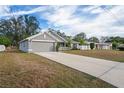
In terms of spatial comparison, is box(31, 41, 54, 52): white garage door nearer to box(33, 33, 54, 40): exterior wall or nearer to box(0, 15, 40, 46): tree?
box(33, 33, 54, 40): exterior wall

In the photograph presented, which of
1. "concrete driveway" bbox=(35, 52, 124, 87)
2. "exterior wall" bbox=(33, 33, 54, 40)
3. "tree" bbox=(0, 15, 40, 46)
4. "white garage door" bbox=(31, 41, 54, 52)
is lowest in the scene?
"concrete driveway" bbox=(35, 52, 124, 87)

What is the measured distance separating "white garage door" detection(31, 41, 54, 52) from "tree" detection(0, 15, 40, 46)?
25.7m

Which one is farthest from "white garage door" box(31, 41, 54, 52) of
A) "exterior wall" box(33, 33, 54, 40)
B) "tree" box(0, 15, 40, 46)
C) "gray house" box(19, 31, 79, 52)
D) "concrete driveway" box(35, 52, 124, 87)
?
"tree" box(0, 15, 40, 46)

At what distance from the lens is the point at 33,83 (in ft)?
24.4

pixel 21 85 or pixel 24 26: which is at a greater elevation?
pixel 24 26

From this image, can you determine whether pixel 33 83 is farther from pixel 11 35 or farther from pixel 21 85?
pixel 11 35

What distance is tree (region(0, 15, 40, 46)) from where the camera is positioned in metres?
58.2

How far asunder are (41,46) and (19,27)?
28.8 meters

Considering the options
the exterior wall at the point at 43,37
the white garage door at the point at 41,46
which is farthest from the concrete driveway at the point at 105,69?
the exterior wall at the point at 43,37
